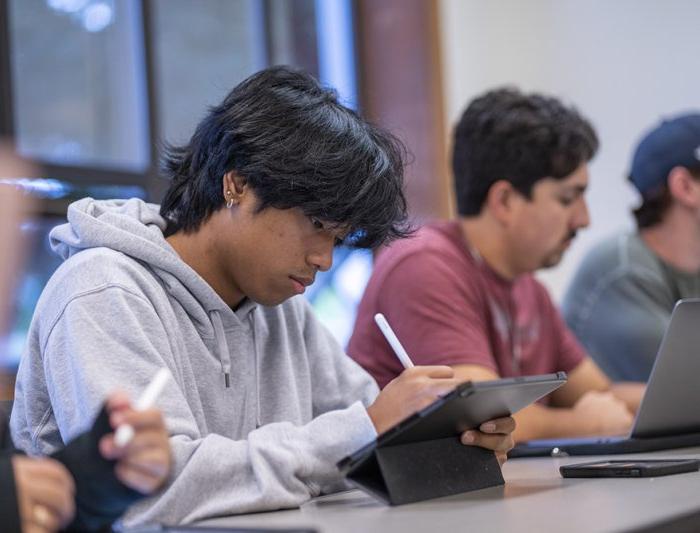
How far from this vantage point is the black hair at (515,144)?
238cm

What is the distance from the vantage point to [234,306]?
1583mm

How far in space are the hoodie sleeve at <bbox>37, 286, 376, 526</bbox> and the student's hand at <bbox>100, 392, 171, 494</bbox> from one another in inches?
10.9

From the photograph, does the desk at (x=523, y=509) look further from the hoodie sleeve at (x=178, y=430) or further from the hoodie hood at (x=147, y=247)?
the hoodie hood at (x=147, y=247)

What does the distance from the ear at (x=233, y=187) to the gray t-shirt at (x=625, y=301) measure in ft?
4.63

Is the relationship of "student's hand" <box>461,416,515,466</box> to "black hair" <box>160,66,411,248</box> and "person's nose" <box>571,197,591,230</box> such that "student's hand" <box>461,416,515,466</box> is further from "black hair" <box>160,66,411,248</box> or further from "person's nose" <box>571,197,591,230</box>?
"person's nose" <box>571,197,591,230</box>

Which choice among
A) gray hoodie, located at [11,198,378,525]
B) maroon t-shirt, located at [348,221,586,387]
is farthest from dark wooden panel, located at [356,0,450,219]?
gray hoodie, located at [11,198,378,525]

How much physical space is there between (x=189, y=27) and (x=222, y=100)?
6.86 feet

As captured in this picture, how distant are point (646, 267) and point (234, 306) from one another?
4.60 ft

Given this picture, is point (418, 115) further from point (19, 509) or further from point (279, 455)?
point (19, 509)

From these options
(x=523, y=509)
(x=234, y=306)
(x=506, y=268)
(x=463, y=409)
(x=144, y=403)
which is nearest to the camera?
(x=144, y=403)

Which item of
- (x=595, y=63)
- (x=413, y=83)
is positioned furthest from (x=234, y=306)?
(x=595, y=63)

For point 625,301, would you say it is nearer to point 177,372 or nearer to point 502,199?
point 502,199

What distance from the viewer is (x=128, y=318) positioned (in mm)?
1295

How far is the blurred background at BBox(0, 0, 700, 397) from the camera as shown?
3246 millimetres
